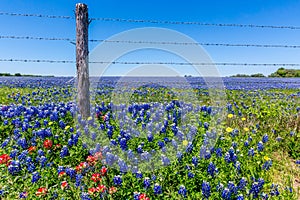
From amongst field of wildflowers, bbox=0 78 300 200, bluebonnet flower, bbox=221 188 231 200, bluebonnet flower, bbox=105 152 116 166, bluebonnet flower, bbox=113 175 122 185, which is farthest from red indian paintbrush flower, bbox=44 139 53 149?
bluebonnet flower, bbox=221 188 231 200

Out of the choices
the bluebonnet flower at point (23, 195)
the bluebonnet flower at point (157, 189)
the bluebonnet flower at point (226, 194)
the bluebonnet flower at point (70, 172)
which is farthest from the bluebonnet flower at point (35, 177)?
the bluebonnet flower at point (226, 194)

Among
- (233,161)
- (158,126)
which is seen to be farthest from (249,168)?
(158,126)

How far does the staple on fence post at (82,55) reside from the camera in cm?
556

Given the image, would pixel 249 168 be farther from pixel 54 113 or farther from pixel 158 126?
pixel 54 113

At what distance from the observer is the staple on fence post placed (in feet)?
18.2

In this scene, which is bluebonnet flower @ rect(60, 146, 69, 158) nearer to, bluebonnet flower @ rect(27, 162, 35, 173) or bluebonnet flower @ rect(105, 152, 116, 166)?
bluebonnet flower @ rect(27, 162, 35, 173)

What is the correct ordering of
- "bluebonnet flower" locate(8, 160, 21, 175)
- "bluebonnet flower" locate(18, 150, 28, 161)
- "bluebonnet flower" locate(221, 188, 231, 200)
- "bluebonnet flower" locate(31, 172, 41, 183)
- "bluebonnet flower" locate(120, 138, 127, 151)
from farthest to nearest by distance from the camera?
"bluebonnet flower" locate(120, 138, 127, 151), "bluebonnet flower" locate(18, 150, 28, 161), "bluebonnet flower" locate(8, 160, 21, 175), "bluebonnet flower" locate(31, 172, 41, 183), "bluebonnet flower" locate(221, 188, 231, 200)

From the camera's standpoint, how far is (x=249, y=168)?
408 centimetres

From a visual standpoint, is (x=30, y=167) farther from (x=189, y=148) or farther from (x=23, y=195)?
(x=189, y=148)

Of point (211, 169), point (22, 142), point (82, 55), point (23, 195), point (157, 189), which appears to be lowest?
point (23, 195)

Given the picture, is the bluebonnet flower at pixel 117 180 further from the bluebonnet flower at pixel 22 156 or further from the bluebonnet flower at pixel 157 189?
the bluebonnet flower at pixel 22 156

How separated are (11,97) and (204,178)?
8.02m

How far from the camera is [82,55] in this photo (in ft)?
18.4

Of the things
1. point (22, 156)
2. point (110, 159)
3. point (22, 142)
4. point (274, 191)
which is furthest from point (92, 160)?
point (274, 191)
